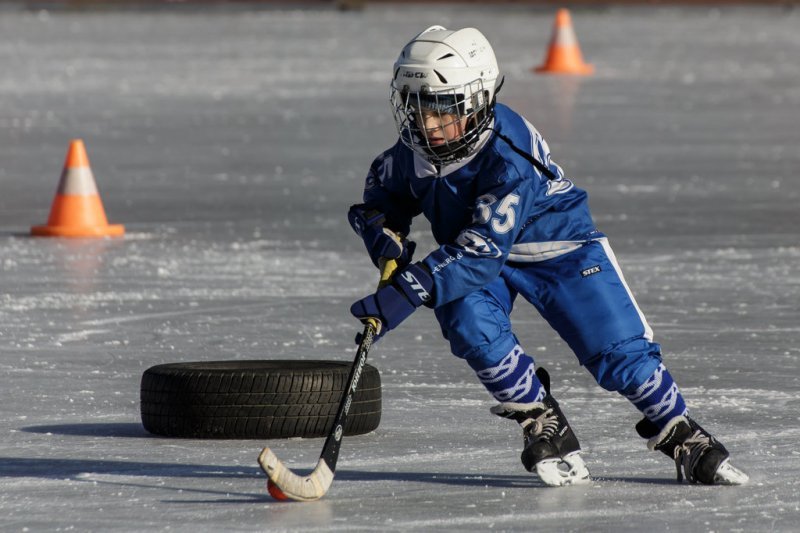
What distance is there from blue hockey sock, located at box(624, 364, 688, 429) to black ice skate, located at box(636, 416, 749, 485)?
0.08ft

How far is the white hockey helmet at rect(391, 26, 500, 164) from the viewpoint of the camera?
518 cm

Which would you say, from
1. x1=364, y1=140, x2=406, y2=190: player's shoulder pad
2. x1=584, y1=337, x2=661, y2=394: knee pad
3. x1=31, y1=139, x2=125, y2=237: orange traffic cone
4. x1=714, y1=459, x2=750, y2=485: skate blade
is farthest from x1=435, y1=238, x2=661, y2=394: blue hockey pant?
x1=31, y1=139, x2=125, y2=237: orange traffic cone

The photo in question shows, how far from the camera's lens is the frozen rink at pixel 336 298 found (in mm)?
5133

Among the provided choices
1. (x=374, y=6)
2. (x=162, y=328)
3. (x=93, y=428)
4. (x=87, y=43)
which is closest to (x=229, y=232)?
(x=162, y=328)

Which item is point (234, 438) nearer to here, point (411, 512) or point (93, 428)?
point (93, 428)

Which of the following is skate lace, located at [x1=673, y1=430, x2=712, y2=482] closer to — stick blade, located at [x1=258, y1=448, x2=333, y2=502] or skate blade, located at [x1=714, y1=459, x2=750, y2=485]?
skate blade, located at [x1=714, y1=459, x2=750, y2=485]

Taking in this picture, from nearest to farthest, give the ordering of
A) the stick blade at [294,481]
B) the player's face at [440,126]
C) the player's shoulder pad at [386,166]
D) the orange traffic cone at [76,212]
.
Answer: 1. the stick blade at [294,481]
2. the player's face at [440,126]
3. the player's shoulder pad at [386,166]
4. the orange traffic cone at [76,212]

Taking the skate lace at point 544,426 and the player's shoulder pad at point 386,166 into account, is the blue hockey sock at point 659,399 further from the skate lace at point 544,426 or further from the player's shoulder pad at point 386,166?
the player's shoulder pad at point 386,166

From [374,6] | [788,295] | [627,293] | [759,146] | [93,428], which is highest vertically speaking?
[627,293]

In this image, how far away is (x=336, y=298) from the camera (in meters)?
8.84

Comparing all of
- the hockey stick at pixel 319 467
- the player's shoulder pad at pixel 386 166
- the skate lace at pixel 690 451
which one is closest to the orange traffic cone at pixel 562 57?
the player's shoulder pad at pixel 386 166

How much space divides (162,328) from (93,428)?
6.31ft

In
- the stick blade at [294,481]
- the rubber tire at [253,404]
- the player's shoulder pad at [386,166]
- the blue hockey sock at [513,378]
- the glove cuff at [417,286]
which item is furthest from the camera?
the rubber tire at [253,404]

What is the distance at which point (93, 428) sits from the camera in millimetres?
6141
